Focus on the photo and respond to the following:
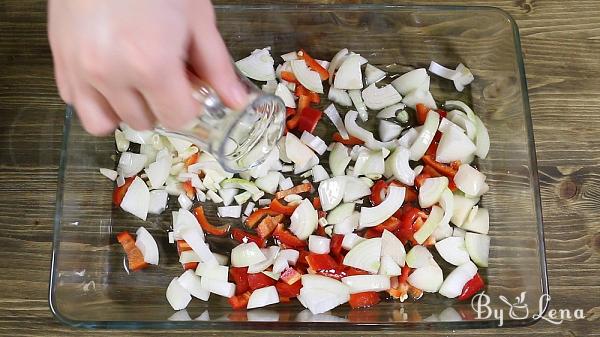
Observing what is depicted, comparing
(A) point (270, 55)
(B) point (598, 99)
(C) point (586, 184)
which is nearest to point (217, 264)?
(A) point (270, 55)

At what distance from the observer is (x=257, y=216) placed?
1244 millimetres

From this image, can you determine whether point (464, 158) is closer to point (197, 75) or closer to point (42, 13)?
point (197, 75)

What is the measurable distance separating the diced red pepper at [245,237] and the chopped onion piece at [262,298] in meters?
0.09

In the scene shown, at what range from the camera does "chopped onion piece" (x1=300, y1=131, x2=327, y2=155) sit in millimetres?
1277

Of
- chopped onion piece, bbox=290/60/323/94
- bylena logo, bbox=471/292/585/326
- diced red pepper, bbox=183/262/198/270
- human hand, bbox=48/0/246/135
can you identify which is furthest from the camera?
chopped onion piece, bbox=290/60/323/94

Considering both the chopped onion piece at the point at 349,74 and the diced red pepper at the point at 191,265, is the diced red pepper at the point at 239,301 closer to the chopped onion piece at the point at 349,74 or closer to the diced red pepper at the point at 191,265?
the diced red pepper at the point at 191,265

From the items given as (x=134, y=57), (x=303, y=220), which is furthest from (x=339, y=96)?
(x=134, y=57)

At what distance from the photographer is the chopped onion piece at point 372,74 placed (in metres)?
1.34

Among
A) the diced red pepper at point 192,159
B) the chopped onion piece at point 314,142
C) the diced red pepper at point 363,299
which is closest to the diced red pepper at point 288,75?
the chopped onion piece at point 314,142

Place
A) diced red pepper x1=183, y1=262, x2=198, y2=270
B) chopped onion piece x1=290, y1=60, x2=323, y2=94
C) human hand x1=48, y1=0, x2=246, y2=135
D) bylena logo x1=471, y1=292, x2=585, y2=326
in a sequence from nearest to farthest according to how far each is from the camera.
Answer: human hand x1=48, y1=0, x2=246, y2=135 < bylena logo x1=471, y1=292, x2=585, y2=326 < diced red pepper x1=183, y1=262, x2=198, y2=270 < chopped onion piece x1=290, y1=60, x2=323, y2=94

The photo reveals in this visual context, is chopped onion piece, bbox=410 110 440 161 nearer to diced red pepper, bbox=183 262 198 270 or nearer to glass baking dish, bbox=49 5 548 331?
glass baking dish, bbox=49 5 548 331

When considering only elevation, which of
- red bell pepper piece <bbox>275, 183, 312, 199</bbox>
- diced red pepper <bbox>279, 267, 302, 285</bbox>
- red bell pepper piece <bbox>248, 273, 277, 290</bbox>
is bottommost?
red bell pepper piece <bbox>248, 273, 277, 290</bbox>

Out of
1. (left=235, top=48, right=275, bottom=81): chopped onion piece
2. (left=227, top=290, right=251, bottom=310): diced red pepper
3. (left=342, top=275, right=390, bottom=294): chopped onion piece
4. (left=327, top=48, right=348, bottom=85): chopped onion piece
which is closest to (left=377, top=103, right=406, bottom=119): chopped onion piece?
(left=327, top=48, right=348, bottom=85): chopped onion piece

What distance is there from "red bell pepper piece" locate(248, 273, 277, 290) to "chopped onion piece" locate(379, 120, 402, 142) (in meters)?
0.35
